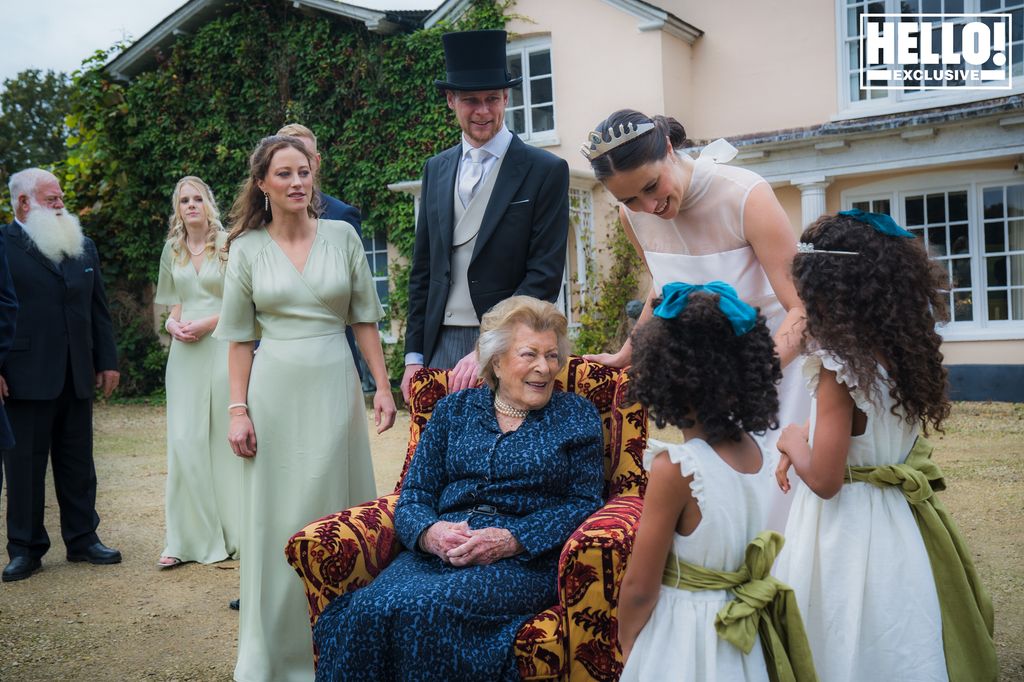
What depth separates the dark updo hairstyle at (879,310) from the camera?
2.41m

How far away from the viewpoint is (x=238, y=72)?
47.0 ft

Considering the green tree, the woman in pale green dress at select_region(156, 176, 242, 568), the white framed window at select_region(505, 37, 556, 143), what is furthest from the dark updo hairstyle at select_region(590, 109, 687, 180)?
the green tree

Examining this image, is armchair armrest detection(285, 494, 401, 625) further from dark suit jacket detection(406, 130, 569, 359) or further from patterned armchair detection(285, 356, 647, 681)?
dark suit jacket detection(406, 130, 569, 359)

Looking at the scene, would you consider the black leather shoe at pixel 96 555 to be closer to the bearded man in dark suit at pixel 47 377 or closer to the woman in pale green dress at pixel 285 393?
the bearded man in dark suit at pixel 47 377

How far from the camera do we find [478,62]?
355 centimetres

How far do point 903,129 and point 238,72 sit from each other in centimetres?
974

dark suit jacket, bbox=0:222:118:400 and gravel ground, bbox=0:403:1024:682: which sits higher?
dark suit jacket, bbox=0:222:118:400

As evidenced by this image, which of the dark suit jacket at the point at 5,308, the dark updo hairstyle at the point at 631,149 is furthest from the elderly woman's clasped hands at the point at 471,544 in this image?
the dark suit jacket at the point at 5,308

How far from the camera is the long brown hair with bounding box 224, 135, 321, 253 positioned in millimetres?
3656

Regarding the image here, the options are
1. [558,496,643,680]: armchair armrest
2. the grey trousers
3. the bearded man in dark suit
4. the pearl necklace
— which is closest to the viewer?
[558,496,643,680]: armchair armrest

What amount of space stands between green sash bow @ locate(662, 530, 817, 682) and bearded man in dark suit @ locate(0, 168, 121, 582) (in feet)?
14.5

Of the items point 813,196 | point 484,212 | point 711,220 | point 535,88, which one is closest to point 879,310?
point 711,220

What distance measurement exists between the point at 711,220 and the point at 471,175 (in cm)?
112

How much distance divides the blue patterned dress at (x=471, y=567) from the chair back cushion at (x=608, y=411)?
0.18m
